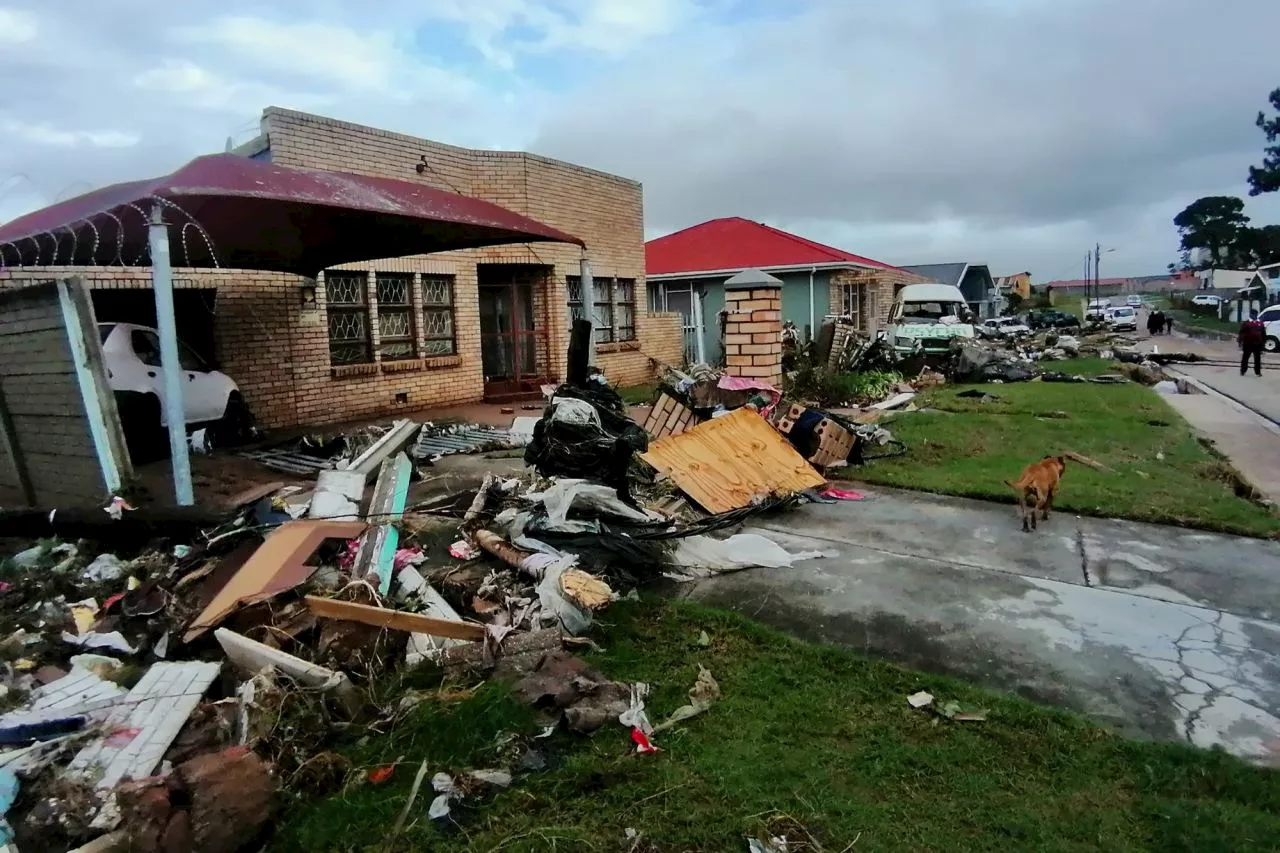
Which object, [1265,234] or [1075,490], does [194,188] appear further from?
[1265,234]

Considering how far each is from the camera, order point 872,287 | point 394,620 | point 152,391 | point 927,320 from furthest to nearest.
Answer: point 872,287, point 927,320, point 152,391, point 394,620

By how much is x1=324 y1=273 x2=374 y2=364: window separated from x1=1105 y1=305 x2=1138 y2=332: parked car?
1621 inches

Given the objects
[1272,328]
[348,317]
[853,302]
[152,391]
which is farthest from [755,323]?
[1272,328]

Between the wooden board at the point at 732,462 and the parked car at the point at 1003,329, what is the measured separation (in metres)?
27.1

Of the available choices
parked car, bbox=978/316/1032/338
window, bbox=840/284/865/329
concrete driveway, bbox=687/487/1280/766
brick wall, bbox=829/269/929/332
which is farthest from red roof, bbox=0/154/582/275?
parked car, bbox=978/316/1032/338

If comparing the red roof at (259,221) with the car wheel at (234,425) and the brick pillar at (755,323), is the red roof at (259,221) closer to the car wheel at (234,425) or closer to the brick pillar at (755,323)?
the car wheel at (234,425)

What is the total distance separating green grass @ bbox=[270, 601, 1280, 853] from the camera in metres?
2.40

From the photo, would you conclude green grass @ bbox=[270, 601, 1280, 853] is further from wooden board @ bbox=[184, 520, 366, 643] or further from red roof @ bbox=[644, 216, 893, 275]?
red roof @ bbox=[644, 216, 893, 275]

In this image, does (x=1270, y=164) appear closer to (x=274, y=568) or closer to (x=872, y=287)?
(x=872, y=287)

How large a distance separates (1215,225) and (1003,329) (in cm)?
5781

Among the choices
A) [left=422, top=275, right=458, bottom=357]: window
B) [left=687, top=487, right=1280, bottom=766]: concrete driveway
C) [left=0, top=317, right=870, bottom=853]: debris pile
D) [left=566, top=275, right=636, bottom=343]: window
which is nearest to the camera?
[left=0, top=317, right=870, bottom=853]: debris pile

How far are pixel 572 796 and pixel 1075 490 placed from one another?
553cm

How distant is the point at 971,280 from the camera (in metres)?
50.3

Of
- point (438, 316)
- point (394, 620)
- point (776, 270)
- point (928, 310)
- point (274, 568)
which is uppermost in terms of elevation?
point (776, 270)
